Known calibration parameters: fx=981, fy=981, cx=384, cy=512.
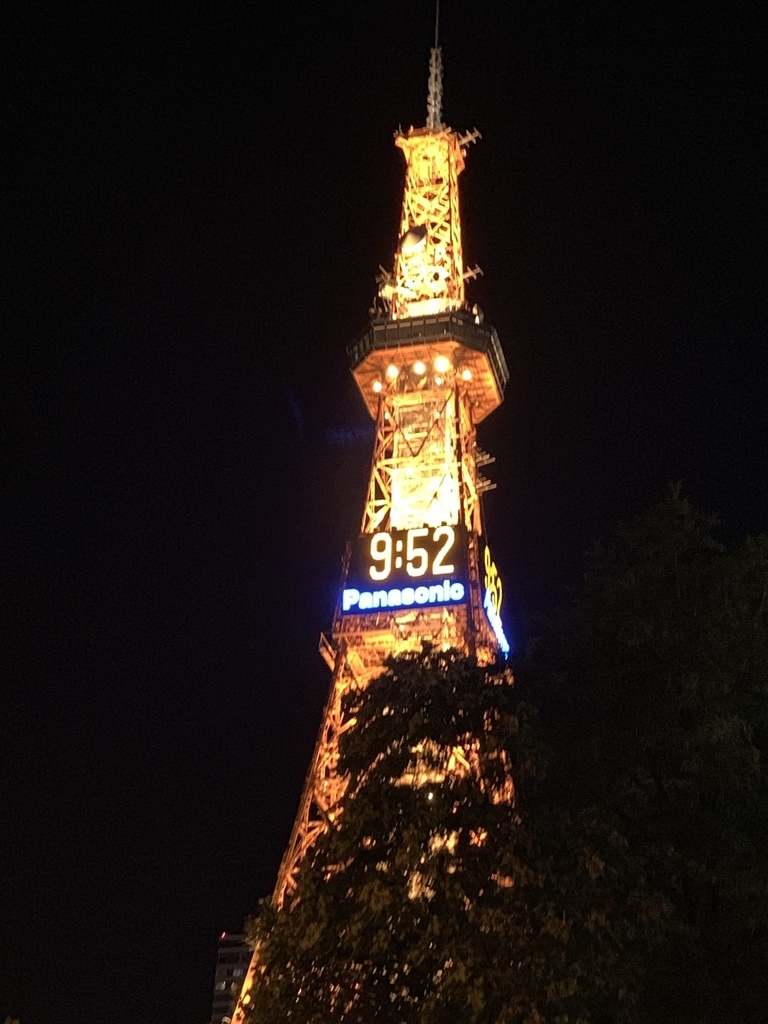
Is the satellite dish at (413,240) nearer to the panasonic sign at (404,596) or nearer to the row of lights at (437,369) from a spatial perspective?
Result: the row of lights at (437,369)

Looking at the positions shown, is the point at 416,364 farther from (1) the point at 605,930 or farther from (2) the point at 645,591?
(1) the point at 605,930

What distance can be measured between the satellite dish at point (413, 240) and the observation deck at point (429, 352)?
10.7 feet

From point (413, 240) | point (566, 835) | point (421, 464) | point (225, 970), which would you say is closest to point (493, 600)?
point (421, 464)

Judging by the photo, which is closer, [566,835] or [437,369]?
[566,835]

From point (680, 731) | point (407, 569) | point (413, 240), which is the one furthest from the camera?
point (413, 240)

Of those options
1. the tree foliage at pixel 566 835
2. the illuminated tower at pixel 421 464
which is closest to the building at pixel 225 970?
the illuminated tower at pixel 421 464

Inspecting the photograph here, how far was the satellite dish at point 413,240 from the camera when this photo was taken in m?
33.3

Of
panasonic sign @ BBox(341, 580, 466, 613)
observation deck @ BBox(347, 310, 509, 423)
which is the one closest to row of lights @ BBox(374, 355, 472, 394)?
observation deck @ BBox(347, 310, 509, 423)

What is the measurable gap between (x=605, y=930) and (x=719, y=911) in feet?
4.36

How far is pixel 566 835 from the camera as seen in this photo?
9586 mm

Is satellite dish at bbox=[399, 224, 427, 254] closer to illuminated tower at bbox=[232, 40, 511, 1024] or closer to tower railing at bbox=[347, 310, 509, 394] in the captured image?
illuminated tower at bbox=[232, 40, 511, 1024]

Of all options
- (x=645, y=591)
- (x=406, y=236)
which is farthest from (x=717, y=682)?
(x=406, y=236)

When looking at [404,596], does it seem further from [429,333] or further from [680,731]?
[680,731]

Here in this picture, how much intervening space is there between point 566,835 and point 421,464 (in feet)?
68.3
